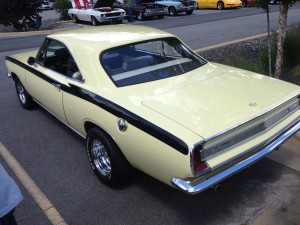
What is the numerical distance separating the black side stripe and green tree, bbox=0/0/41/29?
15760mm

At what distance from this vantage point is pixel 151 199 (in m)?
3.58

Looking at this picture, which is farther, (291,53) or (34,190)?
(291,53)

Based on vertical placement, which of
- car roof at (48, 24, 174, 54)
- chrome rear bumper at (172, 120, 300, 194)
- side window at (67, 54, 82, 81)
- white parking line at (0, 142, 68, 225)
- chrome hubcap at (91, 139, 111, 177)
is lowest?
white parking line at (0, 142, 68, 225)

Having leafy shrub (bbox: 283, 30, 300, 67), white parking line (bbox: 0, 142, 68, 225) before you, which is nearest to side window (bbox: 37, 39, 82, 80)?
white parking line (bbox: 0, 142, 68, 225)

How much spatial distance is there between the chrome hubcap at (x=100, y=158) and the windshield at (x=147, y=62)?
2.27ft

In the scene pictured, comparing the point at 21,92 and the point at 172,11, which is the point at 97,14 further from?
the point at 21,92

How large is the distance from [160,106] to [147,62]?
103cm

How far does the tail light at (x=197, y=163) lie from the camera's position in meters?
2.76

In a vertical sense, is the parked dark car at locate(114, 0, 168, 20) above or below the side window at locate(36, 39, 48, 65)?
below

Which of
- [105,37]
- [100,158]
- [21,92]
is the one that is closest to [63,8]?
[21,92]

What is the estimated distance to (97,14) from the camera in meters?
19.5

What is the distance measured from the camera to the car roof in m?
4.10

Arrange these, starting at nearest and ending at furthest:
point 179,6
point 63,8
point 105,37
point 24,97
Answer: point 105,37, point 24,97, point 179,6, point 63,8

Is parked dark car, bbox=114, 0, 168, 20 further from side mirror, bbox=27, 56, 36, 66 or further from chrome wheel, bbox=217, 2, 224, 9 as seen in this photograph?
side mirror, bbox=27, 56, 36, 66
